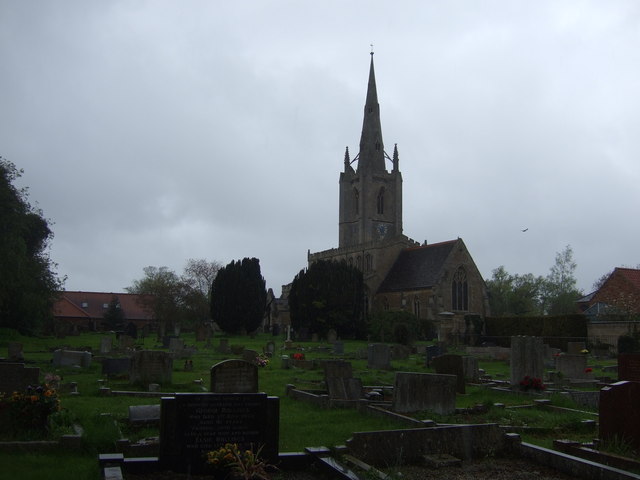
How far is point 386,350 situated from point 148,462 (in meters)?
16.7

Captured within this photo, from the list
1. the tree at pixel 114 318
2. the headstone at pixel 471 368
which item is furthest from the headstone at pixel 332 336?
the headstone at pixel 471 368

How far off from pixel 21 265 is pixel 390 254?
125 ft

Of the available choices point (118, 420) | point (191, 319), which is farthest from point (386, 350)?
point (191, 319)

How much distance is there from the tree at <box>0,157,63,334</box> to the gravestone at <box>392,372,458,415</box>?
26.7 metres

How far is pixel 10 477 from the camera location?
6965 millimetres

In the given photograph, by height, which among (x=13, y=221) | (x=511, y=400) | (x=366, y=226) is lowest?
(x=511, y=400)

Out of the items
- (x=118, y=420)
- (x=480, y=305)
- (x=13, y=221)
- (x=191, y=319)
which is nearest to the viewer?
(x=118, y=420)

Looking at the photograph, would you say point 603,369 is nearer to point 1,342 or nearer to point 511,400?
point 511,400

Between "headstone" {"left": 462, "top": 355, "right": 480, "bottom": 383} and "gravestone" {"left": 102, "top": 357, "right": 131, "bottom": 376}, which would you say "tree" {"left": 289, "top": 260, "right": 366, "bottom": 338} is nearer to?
"headstone" {"left": 462, "top": 355, "right": 480, "bottom": 383}

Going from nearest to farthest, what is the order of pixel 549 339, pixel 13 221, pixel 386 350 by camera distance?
pixel 386 350 < pixel 13 221 < pixel 549 339

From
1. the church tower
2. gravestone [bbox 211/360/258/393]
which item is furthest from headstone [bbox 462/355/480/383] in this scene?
the church tower

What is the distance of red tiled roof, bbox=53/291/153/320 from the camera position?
73.2 metres

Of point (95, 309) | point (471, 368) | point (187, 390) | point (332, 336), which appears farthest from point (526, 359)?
point (95, 309)

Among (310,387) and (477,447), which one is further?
(310,387)
